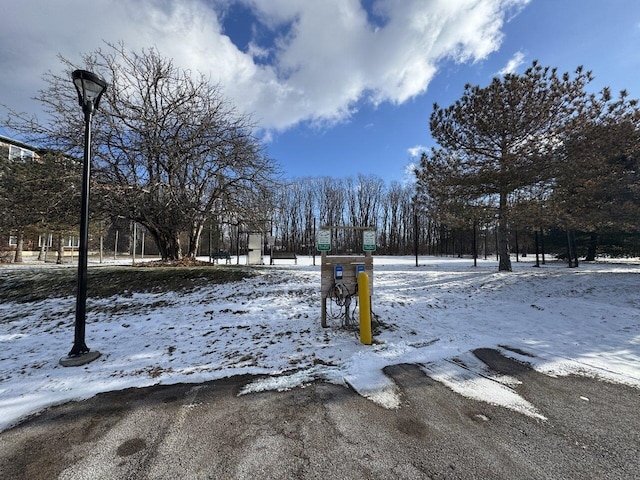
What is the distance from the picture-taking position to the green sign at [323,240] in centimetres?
531

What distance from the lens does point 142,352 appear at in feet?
14.5

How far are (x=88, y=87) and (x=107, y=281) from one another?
658 centimetres

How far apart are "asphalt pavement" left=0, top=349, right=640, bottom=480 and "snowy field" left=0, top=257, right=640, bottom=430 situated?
0.27 meters

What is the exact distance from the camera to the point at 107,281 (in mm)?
8719

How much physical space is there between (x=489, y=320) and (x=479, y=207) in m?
7.16

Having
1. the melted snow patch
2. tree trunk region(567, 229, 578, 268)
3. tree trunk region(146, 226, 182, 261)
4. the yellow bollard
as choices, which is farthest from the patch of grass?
tree trunk region(567, 229, 578, 268)

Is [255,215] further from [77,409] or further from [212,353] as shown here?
[77,409]

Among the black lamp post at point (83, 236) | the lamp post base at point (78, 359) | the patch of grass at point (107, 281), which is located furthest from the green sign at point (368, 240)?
the patch of grass at point (107, 281)

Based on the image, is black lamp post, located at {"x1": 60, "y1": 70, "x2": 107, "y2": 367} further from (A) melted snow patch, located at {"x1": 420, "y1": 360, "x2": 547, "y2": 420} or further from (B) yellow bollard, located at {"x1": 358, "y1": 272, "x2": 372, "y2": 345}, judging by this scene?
(A) melted snow patch, located at {"x1": 420, "y1": 360, "x2": 547, "y2": 420}

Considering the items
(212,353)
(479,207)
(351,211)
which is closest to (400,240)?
(351,211)

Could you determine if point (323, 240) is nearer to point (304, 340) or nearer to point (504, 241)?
point (304, 340)

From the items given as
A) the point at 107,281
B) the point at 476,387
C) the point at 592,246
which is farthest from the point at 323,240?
the point at 592,246

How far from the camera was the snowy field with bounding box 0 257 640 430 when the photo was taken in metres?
3.37

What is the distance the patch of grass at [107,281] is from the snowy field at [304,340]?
58cm
